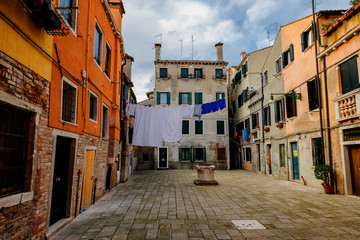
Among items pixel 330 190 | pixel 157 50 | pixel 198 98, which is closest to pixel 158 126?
pixel 330 190

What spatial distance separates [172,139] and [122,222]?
7.10 meters

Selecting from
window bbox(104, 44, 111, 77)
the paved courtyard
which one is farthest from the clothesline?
the paved courtyard

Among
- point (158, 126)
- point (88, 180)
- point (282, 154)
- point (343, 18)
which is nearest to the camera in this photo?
point (88, 180)

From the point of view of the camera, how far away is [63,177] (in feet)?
19.0

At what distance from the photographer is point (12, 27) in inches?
136

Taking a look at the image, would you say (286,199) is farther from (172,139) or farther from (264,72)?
(264,72)

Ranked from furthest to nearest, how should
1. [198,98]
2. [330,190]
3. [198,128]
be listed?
[198,98], [198,128], [330,190]

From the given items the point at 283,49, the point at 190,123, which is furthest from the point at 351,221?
the point at 190,123

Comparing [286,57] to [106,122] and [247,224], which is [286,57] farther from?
[247,224]

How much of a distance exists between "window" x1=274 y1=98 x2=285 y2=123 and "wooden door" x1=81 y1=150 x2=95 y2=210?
37.9 ft

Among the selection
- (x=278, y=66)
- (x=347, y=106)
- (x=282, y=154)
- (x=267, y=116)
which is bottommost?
(x=282, y=154)

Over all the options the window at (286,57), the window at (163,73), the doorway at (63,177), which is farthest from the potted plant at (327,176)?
the window at (163,73)

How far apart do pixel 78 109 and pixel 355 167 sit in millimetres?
10021

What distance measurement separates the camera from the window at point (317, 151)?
10.5 meters
